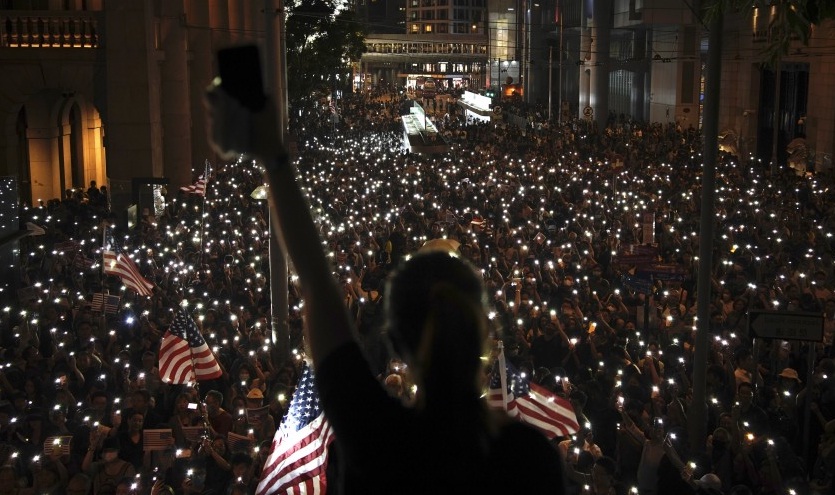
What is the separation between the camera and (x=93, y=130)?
124 feet

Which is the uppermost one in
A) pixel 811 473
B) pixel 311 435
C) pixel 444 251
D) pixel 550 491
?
pixel 444 251

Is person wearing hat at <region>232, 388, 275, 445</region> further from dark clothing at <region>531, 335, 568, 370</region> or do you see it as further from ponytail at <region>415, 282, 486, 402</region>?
ponytail at <region>415, 282, 486, 402</region>

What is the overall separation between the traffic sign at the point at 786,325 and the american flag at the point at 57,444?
23.4 ft

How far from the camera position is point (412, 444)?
2.06m

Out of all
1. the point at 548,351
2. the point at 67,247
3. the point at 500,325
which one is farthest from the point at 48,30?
the point at 500,325

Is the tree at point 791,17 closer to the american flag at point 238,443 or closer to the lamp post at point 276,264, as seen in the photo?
the american flag at point 238,443

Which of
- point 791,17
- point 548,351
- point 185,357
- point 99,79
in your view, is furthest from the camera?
point 99,79

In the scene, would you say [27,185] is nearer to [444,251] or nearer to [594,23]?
[444,251]

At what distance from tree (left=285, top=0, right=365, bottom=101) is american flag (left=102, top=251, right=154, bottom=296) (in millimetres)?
42020

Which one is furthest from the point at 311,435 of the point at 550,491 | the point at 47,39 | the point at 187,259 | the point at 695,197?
the point at 47,39

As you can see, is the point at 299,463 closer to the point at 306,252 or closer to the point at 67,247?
the point at 306,252

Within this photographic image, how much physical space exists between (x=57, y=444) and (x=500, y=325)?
7.82 meters

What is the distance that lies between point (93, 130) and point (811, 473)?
31.9 meters

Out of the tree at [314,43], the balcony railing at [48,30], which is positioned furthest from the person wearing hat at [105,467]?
the tree at [314,43]
